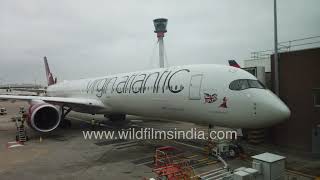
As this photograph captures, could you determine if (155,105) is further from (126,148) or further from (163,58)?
(163,58)

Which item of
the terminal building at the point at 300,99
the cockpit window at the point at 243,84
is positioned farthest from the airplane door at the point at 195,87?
the terminal building at the point at 300,99

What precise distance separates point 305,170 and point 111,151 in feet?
27.9

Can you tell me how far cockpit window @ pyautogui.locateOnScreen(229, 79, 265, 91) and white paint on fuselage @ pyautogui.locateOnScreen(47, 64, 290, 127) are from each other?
0.18 m

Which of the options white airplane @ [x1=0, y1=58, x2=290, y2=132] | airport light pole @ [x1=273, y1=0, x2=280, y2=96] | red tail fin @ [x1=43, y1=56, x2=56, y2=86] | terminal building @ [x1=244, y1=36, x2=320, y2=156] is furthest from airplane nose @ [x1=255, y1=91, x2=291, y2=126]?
red tail fin @ [x1=43, y1=56, x2=56, y2=86]

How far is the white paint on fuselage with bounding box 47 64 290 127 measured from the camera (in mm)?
11523

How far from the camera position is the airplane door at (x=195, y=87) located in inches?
531

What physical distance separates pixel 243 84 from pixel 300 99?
13.8ft

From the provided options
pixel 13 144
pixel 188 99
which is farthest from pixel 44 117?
pixel 188 99

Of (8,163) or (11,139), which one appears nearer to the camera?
(8,163)

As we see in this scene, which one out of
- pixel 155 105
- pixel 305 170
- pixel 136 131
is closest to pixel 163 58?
pixel 136 131

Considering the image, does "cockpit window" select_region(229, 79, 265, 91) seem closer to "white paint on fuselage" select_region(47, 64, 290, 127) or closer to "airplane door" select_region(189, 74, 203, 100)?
"white paint on fuselage" select_region(47, 64, 290, 127)

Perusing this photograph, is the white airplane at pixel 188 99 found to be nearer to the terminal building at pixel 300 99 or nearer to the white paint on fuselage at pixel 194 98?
the white paint on fuselage at pixel 194 98

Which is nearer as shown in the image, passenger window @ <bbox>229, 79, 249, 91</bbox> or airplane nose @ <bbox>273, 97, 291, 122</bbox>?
airplane nose @ <bbox>273, 97, 291, 122</bbox>

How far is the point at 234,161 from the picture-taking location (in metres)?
12.3
